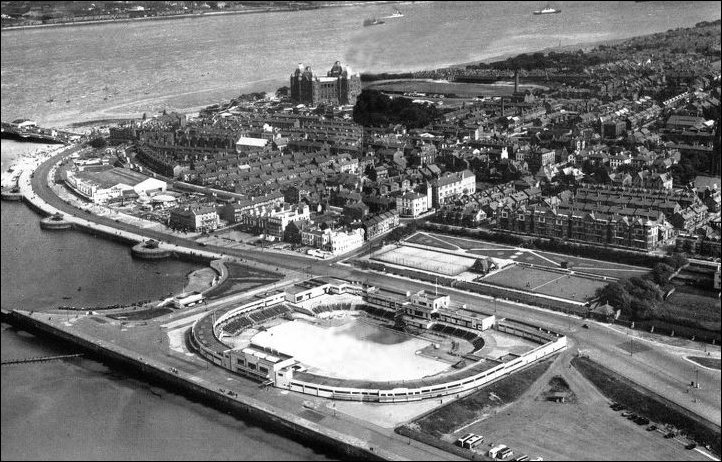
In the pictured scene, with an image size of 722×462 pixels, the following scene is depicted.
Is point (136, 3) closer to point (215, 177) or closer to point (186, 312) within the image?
point (215, 177)

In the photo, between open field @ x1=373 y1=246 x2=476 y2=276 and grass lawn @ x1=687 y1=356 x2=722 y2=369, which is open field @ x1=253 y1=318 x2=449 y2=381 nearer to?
open field @ x1=373 y1=246 x2=476 y2=276

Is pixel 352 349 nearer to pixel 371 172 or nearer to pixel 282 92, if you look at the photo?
pixel 371 172

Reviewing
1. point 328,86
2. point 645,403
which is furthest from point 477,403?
point 328,86

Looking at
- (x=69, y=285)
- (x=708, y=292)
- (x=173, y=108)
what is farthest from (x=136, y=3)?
(x=708, y=292)

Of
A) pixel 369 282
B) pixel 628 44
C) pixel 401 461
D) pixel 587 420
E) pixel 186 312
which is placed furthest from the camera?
pixel 628 44

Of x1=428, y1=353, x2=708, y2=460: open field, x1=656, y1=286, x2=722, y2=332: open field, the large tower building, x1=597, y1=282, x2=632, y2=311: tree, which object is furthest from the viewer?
the large tower building

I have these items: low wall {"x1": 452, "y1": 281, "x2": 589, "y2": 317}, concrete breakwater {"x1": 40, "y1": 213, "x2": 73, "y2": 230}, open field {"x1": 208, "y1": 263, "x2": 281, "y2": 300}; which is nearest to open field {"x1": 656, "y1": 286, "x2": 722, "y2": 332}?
low wall {"x1": 452, "y1": 281, "x2": 589, "y2": 317}
